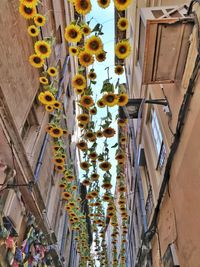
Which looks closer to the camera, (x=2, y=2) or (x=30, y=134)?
(x=2, y=2)

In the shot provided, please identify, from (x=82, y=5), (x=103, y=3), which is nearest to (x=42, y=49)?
(x=82, y=5)

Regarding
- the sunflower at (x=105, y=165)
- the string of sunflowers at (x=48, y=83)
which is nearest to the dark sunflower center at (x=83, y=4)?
the string of sunflowers at (x=48, y=83)

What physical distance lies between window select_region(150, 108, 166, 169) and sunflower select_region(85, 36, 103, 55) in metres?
3.86

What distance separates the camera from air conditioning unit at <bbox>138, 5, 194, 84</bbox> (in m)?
4.78

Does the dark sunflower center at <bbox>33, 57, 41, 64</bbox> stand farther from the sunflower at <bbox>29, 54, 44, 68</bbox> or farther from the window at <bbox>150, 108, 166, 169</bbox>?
the window at <bbox>150, 108, 166, 169</bbox>

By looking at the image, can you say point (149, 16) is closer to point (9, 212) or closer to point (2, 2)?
point (2, 2)

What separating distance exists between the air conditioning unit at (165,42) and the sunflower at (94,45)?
953mm

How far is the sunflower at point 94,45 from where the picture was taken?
14.4ft

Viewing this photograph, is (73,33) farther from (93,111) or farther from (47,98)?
(93,111)

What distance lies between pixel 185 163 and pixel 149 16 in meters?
2.66

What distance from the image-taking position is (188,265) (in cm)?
492

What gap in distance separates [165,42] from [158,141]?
3873mm

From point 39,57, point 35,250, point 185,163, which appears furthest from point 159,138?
point 35,250

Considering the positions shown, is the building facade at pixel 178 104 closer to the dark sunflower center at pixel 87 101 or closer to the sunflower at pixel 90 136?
the dark sunflower center at pixel 87 101
